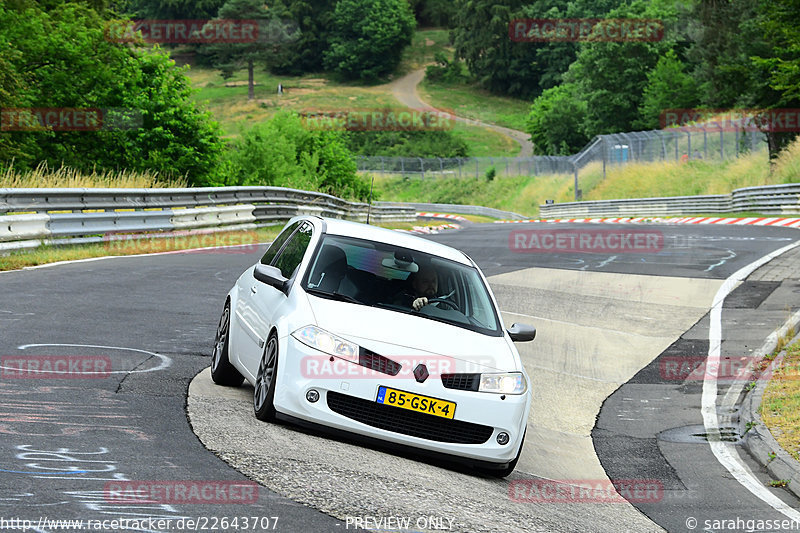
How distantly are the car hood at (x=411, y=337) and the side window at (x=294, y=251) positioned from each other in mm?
792

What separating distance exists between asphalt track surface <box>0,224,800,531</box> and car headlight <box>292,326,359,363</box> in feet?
2.08

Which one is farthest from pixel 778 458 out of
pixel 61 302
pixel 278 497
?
pixel 61 302

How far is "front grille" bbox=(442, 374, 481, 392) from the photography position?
7215mm

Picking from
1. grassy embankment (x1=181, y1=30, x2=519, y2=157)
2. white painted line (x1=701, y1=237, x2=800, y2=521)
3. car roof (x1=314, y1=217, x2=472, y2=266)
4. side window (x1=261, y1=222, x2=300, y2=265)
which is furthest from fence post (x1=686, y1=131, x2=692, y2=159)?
grassy embankment (x1=181, y1=30, x2=519, y2=157)

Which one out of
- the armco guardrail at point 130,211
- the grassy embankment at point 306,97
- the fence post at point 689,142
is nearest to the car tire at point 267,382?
the armco guardrail at point 130,211

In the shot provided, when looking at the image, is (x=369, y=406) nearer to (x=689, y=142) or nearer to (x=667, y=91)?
(x=689, y=142)

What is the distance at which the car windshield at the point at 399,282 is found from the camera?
26.5 ft

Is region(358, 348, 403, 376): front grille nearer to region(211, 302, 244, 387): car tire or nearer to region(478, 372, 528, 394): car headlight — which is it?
region(478, 372, 528, 394): car headlight

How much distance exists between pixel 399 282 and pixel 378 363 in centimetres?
137

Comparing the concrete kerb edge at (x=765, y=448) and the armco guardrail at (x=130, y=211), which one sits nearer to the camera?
the concrete kerb edge at (x=765, y=448)

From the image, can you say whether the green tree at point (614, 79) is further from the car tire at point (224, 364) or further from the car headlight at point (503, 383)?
the car headlight at point (503, 383)

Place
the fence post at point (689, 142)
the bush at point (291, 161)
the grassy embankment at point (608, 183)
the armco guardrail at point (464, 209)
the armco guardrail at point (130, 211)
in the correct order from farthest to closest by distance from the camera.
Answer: the armco guardrail at point (464, 209)
the fence post at point (689, 142)
the grassy embankment at point (608, 183)
the bush at point (291, 161)
the armco guardrail at point (130, 211)

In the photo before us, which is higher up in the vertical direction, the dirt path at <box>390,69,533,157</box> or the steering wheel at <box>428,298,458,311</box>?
the steering wheel at <box>428,298,458,311</box>

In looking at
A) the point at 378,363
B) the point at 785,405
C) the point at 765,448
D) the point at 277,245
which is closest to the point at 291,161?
the point at 277,245
